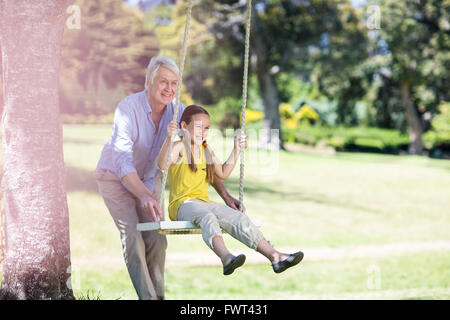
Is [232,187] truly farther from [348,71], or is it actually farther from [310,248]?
[348,71]

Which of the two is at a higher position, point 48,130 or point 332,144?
point 48,130

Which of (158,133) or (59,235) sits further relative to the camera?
(59,235)

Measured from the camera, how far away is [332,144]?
97.1ft

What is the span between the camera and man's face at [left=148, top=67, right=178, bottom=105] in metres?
3.92

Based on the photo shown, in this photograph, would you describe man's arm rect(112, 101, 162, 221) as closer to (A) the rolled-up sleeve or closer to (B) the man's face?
(A) the rolled-up sleeve

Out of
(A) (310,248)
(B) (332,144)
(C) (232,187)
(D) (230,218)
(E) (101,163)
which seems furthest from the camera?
(B) (332,144)

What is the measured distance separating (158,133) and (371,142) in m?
27.1

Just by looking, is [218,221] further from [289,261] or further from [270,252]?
[289,261]

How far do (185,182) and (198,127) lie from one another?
0.36 m

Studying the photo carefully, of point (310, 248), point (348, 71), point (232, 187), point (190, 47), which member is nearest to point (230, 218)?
point (310, 248)

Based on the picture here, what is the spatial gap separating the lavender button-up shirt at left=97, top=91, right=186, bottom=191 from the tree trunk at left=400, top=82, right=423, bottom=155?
2574cm

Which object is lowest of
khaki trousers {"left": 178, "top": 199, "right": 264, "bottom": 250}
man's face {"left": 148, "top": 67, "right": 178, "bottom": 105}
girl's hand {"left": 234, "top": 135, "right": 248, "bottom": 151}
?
khaki trousers {"left": 178, "top": 199, "right": 264, "bottom": 250}

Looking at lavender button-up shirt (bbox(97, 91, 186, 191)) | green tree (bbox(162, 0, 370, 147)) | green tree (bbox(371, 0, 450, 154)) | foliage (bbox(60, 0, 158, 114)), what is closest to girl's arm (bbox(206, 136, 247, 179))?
lavender button-up shirt (bbox(97, 91, 186, 191))

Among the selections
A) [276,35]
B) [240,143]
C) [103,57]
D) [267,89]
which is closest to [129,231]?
[240,143]
